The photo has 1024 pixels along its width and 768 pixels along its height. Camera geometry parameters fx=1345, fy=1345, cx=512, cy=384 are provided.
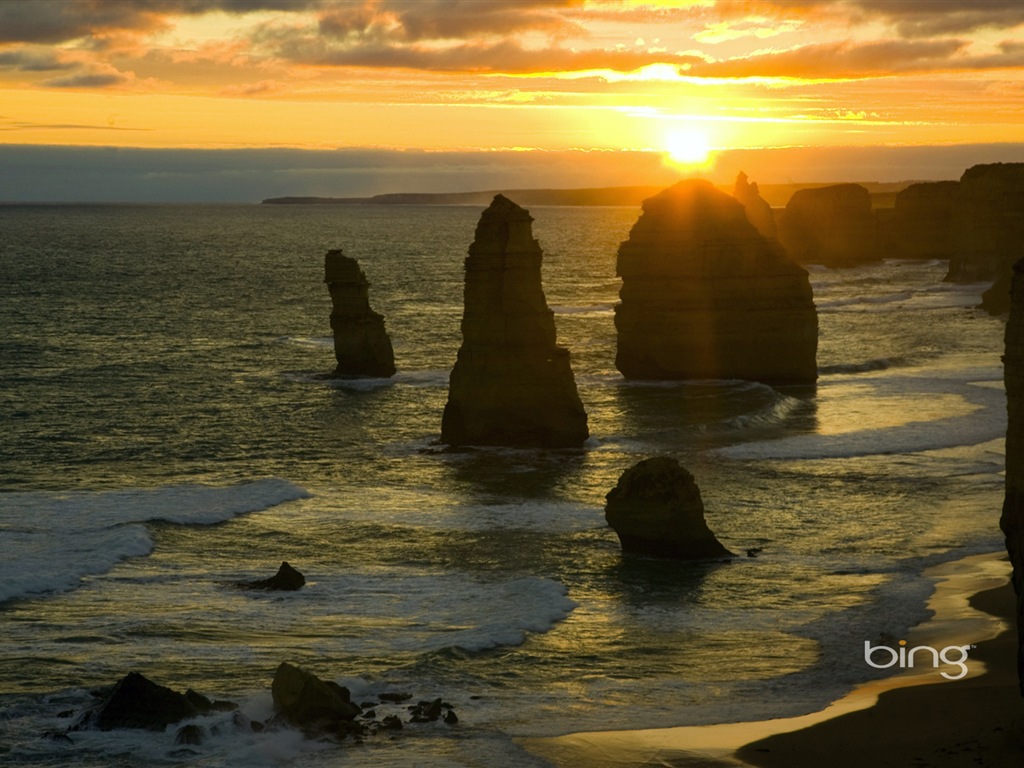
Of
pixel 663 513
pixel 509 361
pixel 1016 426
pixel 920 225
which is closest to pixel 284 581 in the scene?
pixel 663 513

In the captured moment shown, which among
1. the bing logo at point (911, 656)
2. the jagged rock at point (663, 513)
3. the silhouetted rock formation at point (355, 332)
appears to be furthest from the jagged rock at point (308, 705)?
the silhouetted rock formation at point (355, 332)

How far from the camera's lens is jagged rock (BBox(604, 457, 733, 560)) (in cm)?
2856

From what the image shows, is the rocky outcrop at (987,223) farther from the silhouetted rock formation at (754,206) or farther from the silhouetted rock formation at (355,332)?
the silhouetted rock formation at (355,332)

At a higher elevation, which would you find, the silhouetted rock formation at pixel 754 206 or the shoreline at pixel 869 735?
the silhouetted rock formation at pixel 754 206

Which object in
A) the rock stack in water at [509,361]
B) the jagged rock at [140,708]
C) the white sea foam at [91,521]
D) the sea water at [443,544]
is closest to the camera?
the jagged rock at [140,708]

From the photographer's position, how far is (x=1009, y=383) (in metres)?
18.2

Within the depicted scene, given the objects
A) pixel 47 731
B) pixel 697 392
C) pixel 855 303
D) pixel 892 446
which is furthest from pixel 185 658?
pixel 855 303

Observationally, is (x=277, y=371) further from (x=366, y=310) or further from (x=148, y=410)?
(x=148, y=410)

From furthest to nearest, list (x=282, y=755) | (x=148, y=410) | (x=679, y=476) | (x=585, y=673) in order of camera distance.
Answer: (x=148, y=410), (x=679, y=476), (x=585, y=673), (x=282, y=755)

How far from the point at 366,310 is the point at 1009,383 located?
45087 millimetres

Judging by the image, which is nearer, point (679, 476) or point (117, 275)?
point (679, 476)

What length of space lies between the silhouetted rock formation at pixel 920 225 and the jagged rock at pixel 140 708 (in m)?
137

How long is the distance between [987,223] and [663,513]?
8711 centimetres

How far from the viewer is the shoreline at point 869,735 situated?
1736cm
